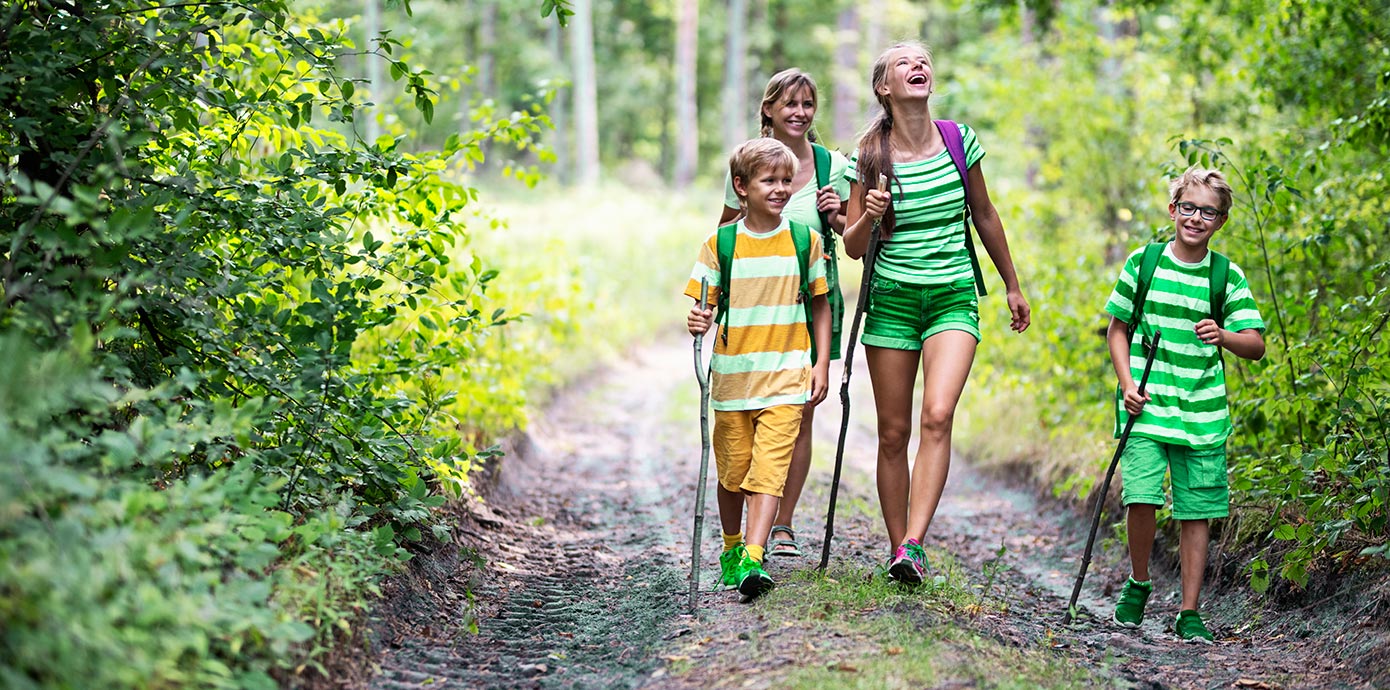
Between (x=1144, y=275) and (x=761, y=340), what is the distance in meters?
1.75

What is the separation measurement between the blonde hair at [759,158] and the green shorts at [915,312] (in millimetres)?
714

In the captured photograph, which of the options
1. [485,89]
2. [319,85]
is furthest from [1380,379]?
[485,89]

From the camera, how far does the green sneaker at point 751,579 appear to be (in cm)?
484

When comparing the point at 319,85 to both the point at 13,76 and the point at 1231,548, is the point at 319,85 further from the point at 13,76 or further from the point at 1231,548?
the point at 1231,548

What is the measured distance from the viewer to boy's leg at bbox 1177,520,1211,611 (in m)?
5.14

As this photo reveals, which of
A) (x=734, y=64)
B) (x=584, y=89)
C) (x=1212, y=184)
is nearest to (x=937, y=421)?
(x=1212, y=184)

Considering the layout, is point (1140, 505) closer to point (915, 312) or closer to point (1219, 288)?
point (1219, 288)

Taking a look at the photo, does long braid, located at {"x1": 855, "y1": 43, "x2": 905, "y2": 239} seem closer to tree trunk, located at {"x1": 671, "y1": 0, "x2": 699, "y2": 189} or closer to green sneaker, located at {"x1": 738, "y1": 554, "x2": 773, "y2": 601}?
green sneaker, located at {"x1": 738, "y1": 554, "x2": 773, "y2": 601}

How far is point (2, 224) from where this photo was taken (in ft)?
14.3

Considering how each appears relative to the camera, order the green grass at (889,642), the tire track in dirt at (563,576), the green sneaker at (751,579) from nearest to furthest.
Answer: the green grass at (889,642), the tire track in dirt at (563,576), the green sneaker at (751,579)

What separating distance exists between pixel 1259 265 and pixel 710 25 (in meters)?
37.0

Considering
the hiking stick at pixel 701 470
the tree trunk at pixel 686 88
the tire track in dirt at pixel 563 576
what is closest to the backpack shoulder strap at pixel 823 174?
the hiking stick at pixel 701 470

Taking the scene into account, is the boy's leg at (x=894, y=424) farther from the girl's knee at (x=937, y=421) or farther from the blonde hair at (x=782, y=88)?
the blonde hair at (x=782, y=88)

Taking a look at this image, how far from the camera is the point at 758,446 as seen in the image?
5117 mm
